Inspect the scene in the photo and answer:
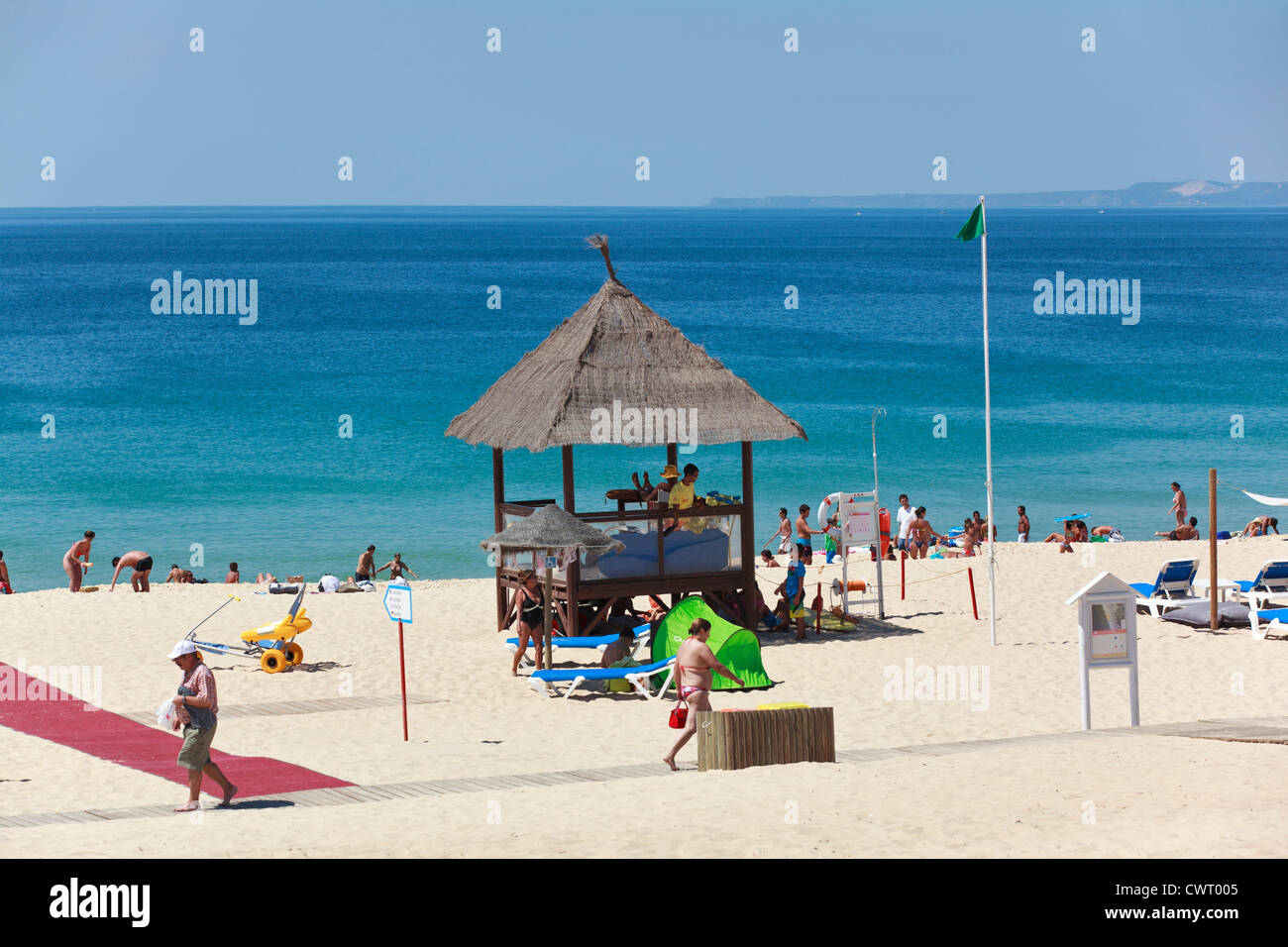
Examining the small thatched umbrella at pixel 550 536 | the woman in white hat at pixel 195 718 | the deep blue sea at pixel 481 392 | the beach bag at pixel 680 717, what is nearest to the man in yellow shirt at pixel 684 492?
the small thatched umbrella at pixel 550 536

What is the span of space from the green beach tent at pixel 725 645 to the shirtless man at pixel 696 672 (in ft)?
12.1

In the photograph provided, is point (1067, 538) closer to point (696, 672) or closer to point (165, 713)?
point (696, 672)

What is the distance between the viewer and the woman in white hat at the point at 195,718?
11039 mm

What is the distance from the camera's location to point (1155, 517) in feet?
127

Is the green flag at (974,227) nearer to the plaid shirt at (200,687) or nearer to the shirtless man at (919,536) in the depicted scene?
the shirtless man at (919,536)

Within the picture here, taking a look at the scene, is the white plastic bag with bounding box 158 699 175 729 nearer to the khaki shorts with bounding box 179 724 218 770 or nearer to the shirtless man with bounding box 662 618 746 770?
the khaki shorts with bounding box 179 724 218 770

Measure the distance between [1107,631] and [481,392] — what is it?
5544cm

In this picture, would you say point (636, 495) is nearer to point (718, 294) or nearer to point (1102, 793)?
point (1102, 793)

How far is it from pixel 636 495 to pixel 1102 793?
9.59 meters

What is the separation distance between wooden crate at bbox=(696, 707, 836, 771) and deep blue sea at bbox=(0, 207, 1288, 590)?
75.3ft

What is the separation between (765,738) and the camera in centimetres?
1171

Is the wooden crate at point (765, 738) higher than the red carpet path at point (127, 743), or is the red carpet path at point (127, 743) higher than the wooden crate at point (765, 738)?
→ the wooden crate at point (765, 738)
